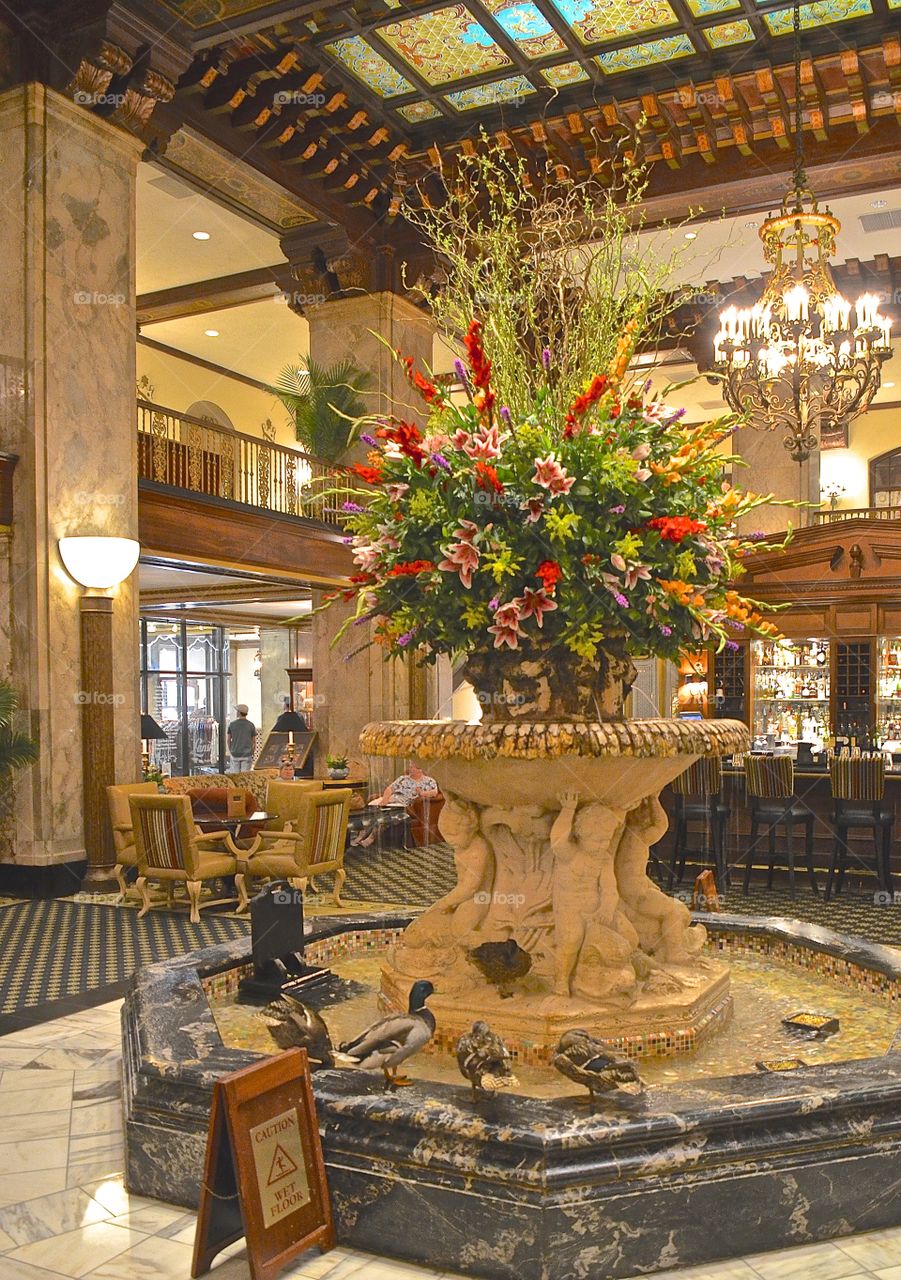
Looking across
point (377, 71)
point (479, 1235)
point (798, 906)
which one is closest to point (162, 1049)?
point (479, 1235)

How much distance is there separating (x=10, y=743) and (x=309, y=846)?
7.26 ft

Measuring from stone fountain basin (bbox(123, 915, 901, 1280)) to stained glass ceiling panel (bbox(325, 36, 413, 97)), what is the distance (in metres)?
9.46

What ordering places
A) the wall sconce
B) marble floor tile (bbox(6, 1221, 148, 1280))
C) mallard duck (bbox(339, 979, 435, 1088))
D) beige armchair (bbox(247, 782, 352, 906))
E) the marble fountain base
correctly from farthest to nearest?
the wall sconce → beige armchair (bbox(247, 782, 352, 906)) → the marble fountain base → mallard duck (bbox(339, 979, 435, 1088)) → marble floor tile (bbox(6, 1221, 148, 1280))

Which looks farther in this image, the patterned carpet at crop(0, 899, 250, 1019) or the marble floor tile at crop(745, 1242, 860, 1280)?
the patterned carpet at crop(0, 899, 250, 1019)

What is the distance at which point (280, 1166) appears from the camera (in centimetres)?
265

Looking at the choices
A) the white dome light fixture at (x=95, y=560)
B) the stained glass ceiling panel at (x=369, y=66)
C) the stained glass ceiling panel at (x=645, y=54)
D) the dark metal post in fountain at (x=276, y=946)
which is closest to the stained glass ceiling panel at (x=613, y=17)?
the stained glass ceiling panel at (x=645, y=54)

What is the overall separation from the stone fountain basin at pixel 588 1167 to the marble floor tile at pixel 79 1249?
197 millimetres

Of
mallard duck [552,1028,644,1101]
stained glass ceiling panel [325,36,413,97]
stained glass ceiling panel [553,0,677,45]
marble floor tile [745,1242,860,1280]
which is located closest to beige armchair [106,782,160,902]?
mallard duck [552,1028,644,1101]

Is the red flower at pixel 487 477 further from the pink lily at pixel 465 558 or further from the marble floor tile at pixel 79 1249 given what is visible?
the marble floor tile at pixel 79 1249

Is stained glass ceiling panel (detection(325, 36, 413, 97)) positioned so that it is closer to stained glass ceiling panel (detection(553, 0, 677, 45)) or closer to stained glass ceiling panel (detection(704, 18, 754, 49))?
stained glass ceiling panel (detection(553, 0, 677, 45))

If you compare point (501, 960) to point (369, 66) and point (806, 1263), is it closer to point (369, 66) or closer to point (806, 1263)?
point (806, 1263)

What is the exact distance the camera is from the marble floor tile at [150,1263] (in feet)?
8.54

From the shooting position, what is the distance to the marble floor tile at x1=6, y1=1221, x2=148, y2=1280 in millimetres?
2654

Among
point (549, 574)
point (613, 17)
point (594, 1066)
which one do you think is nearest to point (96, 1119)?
point (594, 1066)
